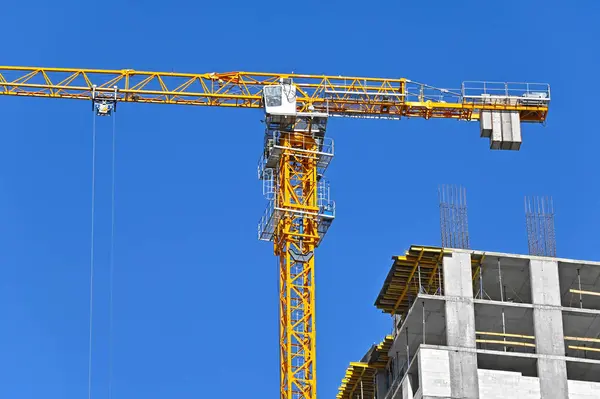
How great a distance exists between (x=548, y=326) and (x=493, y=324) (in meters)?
2.44

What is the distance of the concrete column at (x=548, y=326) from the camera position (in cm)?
7100

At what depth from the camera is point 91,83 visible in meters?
98.4

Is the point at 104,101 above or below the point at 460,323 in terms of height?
above

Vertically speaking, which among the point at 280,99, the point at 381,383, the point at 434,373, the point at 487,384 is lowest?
the point at 487,384

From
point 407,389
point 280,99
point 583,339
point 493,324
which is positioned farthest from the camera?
point 280,99

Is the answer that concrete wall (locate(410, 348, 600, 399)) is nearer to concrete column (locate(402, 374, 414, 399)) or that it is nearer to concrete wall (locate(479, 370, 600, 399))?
concrete wall (locate(479, 370, 600, 399))

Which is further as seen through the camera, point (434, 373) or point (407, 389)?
point (407, 389)

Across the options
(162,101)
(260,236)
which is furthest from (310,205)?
(162,101)

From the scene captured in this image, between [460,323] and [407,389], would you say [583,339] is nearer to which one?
[460,323]

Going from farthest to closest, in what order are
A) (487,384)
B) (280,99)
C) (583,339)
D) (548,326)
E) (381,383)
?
1. (280,99)
2. (381,383)
3. (583,339)
4. (548,326)
5. (487,384)

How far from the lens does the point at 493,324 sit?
242 feet

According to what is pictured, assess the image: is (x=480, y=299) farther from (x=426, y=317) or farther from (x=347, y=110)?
(x=347, y=110)

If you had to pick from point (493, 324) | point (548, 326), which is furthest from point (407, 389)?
point (548, 326)

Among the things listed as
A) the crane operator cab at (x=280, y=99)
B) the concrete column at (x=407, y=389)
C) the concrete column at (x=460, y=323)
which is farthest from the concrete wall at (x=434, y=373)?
the crane operator cab at (x=280, y=99)
